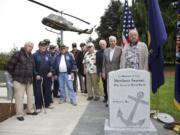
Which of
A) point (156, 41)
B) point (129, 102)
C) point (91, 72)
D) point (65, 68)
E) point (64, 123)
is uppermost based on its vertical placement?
point (156, 41)

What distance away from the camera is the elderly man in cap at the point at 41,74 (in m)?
9.80

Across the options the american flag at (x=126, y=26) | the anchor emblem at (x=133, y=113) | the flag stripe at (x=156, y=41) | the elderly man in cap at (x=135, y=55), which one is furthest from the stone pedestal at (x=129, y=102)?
the american flag at (x=126, y=26)

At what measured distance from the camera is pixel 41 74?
996 centimetres

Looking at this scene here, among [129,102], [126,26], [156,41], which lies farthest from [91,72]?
[129,102]

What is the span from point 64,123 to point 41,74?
6.48 feet


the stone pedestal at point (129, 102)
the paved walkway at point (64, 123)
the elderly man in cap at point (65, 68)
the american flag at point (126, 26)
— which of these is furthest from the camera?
the american flag at point (126, 26)

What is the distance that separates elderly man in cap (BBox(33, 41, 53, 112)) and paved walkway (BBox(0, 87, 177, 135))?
408mm

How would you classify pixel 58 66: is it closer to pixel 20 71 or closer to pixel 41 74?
pixel 41 74

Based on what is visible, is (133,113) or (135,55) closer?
(133,113)

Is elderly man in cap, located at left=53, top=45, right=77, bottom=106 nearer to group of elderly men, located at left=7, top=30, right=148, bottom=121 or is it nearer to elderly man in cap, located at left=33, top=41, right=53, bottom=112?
group of elderly men, located at left=7, top=30, right=148, bottom=121

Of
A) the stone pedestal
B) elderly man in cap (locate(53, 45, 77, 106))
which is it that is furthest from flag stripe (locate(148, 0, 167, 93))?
elderly man in cap (locate(53, 45, 77, 106))

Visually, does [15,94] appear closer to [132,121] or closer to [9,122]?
[9,122]

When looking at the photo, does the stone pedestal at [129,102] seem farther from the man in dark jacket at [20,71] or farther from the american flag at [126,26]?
the american flag at [126,26]

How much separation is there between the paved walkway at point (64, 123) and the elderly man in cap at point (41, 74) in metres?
0.41
